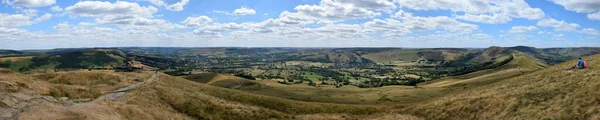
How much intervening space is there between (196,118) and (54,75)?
31.1m

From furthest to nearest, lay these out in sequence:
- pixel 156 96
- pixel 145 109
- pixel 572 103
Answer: pixel 156 96
pixel 145 109
pixel 572 103

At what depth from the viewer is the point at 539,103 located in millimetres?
48312

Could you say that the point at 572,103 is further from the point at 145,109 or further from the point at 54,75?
the point at 54,75

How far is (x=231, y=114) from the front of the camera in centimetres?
6281

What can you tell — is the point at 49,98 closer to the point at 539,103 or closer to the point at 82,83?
the point at 82,83

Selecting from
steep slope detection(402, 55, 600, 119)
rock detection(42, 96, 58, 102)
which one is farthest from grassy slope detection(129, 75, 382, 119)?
steep slope detection(402, 55, 600, 119)

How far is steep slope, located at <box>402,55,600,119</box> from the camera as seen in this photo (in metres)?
43.2

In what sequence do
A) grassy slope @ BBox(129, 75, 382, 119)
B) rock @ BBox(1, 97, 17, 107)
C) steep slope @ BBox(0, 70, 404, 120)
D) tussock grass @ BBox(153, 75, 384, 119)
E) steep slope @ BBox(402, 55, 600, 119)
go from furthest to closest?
tussock grass @ BBox(153, 75, 384, 119), grassy slope @ BBox(129, 75, 382, 119), steep slope @ BBox(402, 55, 600, 119), steep slope @ BBox(0, 70, 404, 120), rock @ BBox(1, 97, 17, 107)

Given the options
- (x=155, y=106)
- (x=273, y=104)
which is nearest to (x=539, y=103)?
(x=273, y=104)

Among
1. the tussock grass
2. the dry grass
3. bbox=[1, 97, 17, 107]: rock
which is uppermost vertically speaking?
bbox=[1, 97, 17, 107]: rock

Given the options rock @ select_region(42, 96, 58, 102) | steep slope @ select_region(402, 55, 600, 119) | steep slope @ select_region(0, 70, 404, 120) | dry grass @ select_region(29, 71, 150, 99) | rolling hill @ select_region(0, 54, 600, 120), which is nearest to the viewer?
steep slope @ select_region(0, 70, 404, 120)

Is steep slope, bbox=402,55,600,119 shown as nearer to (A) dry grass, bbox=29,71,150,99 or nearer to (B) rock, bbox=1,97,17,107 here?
(A) dry grass, bbox=29,71,150,99

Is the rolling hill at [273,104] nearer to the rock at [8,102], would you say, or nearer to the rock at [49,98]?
the rock at [49,98]

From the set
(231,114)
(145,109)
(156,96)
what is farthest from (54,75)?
(231,114)
